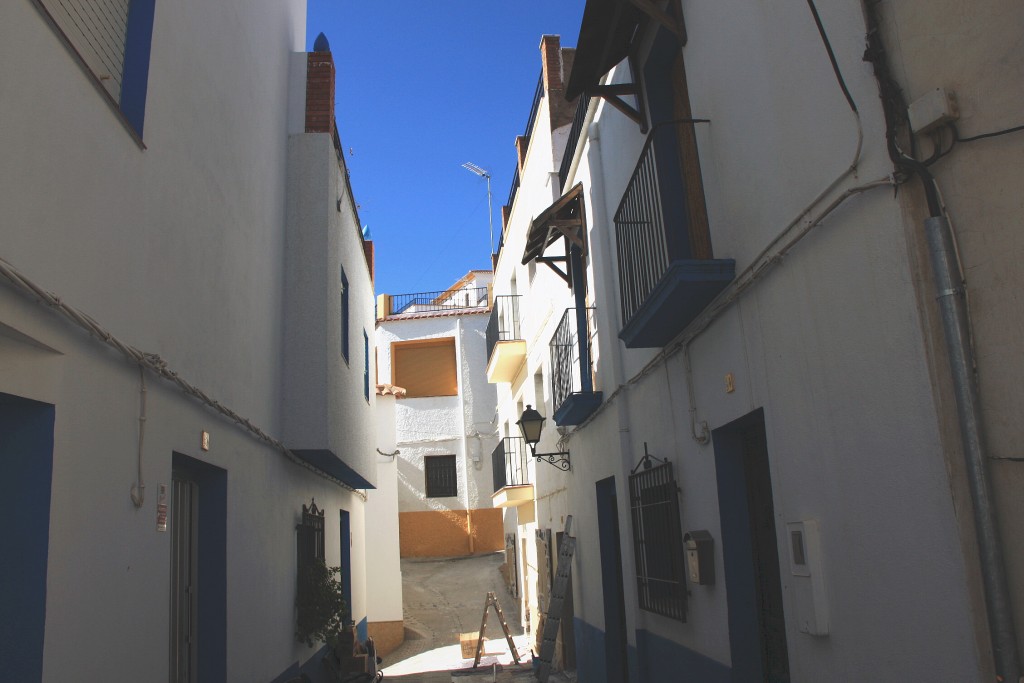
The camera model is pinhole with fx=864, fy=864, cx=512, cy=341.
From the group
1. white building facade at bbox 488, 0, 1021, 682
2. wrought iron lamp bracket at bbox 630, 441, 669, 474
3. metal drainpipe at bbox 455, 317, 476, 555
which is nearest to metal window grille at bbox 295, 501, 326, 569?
white building facade at bbox 488, 0, 1021, 682

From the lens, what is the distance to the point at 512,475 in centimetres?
1658

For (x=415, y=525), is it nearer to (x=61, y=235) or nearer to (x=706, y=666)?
(x=706, y=666)

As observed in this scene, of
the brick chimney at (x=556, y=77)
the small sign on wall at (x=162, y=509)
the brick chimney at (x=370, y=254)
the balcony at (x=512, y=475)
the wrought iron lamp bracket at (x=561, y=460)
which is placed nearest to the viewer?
the small sign on wall at (x=162, y=509)

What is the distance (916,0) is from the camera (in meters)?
3.24

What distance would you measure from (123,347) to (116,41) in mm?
1691

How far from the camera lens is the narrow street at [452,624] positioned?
13.7 meters

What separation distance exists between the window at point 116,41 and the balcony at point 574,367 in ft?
19.0

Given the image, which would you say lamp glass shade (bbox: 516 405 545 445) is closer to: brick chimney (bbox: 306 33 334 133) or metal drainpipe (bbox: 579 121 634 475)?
metal drainpipe (bbox: 579 121 634 475)

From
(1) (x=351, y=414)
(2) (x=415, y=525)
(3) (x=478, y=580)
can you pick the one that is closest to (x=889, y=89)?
(1) (x=351, y=414)

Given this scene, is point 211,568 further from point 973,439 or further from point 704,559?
point 973,439

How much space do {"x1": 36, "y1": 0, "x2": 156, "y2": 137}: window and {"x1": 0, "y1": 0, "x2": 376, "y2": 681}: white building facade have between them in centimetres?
1

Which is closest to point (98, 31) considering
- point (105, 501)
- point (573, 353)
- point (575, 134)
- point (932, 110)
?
point (105, 501)

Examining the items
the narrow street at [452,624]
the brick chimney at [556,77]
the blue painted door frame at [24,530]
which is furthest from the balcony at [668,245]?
the narrow street at [452,624]

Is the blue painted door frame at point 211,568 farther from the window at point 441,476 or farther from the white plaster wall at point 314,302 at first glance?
the window at point 441,476
